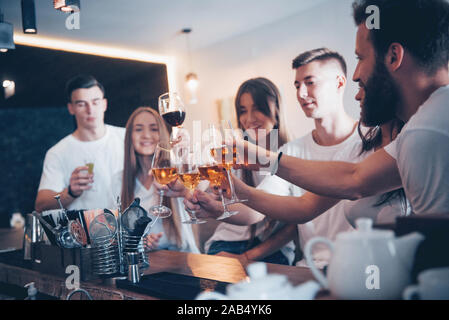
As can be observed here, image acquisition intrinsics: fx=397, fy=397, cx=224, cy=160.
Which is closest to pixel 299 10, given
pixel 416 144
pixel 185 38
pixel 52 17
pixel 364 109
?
pixel 185 38

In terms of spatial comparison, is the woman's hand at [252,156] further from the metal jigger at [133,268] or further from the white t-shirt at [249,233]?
the white t-shirt at [249,233]

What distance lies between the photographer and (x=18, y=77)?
8.72 ft

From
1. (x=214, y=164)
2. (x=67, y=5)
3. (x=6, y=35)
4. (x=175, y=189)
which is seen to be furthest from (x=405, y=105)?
(x=6, y=35)

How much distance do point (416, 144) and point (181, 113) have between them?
0.87 meters

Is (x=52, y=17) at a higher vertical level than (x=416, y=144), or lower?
higher

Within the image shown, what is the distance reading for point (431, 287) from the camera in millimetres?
698

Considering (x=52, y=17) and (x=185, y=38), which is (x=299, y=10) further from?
(x=52, y=17)

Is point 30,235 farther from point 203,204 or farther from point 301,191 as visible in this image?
point 301,191

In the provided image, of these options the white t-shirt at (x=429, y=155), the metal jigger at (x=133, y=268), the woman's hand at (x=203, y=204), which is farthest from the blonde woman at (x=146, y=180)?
the white t-shirt at (x=429, y=155)

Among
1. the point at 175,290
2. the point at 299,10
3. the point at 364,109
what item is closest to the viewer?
the point at 175,290

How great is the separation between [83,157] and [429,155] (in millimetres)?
2280

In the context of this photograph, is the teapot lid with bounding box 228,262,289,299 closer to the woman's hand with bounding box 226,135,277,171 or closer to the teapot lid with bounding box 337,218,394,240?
the teapot lid with bounding box 337,218,394,240

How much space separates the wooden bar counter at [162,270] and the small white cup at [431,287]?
376 millimetres

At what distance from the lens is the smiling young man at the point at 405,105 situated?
3.71ft
